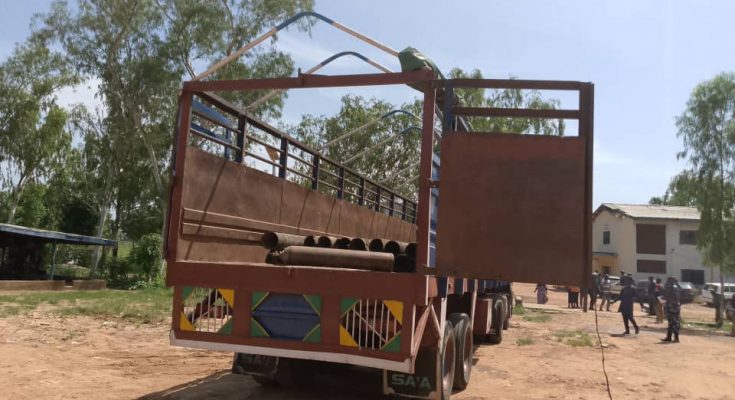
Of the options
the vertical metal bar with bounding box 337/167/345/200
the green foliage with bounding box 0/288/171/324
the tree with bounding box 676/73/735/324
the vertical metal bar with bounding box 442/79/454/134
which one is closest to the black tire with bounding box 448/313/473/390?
the vertical metal bar with bounding box 442/79/454/134

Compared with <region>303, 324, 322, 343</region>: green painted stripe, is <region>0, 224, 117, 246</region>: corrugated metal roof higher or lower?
higher

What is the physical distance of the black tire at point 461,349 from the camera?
626cm

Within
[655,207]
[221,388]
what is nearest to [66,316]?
[221,388]

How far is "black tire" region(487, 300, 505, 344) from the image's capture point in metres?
10.6

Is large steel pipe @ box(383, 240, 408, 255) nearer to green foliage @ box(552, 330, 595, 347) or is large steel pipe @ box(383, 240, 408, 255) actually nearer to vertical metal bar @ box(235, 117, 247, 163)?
vertical metal bar @ box(235, 117, 247, 163)

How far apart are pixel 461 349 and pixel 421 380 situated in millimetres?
1550

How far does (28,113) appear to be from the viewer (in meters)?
28.8

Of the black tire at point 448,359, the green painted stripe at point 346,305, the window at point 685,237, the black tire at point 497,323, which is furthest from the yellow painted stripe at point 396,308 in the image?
the window at point 685,237

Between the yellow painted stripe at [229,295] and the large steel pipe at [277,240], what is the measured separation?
1.19 m

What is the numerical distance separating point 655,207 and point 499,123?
2283 centimetres

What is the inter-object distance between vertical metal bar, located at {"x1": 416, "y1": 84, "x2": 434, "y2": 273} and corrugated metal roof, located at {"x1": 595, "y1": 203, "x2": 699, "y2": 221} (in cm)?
3798

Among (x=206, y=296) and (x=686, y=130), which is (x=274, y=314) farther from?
(x=686, y=130)

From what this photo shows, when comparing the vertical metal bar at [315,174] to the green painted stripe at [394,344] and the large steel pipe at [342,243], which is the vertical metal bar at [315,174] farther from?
the green painted stripe at [394,344]

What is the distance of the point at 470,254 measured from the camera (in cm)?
432
